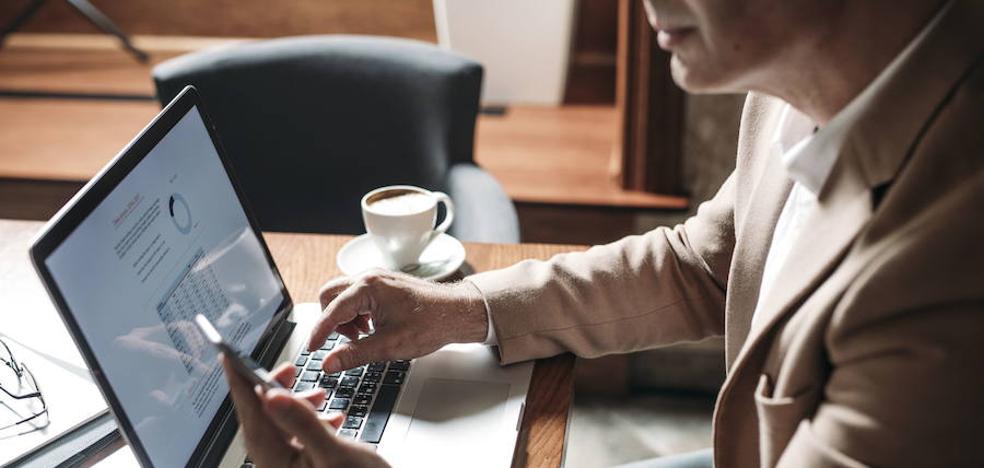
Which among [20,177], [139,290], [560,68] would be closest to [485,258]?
[139,290]

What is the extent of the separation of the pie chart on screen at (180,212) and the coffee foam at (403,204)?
27cm

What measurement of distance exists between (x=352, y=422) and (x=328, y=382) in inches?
2.6

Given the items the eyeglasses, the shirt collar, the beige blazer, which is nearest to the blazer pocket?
the beige blazer

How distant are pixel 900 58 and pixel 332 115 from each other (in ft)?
3.79

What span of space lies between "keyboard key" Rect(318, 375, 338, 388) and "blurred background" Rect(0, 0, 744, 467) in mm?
1144

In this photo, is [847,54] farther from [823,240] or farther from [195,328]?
[195,328]

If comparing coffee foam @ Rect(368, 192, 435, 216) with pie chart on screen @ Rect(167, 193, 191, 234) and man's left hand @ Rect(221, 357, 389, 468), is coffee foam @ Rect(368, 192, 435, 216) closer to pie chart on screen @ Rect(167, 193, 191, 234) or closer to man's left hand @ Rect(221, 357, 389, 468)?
pie chart on screen @ Rect(167, 193, 191, 234)

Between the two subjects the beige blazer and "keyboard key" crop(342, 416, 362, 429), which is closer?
the beige blazer

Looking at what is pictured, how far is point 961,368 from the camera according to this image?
574 millimetres

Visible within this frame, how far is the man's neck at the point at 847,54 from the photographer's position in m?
0.63

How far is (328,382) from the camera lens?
93 cm

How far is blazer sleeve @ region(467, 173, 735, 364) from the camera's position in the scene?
3.29 ft

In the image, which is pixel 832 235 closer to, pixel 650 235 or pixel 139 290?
pixel 650 235

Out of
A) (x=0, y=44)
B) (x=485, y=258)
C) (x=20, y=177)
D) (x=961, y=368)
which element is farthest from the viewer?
(x=0, y=44)
